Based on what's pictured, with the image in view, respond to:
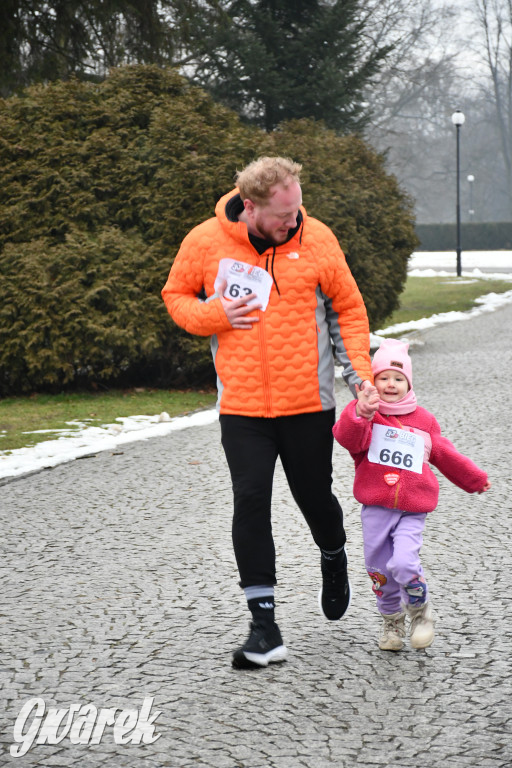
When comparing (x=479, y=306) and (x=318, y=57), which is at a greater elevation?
(x=318, y=57)

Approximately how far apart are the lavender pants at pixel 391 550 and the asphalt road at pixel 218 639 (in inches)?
8.0

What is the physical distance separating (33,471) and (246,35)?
51.9 ft

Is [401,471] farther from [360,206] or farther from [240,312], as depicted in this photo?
[360,206]

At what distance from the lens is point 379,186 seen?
1490cm

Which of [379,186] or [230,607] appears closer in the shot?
[230,607]

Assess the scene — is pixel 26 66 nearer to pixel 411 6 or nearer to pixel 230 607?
pixel 230 607

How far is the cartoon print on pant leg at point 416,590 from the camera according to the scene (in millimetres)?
3684

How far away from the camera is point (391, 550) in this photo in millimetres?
3762

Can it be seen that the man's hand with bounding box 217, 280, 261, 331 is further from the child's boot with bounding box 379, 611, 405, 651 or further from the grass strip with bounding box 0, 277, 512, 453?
the grass strip with bounding box 0, 277, 512, 453

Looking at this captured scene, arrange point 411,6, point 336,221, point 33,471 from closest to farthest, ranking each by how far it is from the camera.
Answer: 1. point 33,471
2. point 336,221
3. point 411,6

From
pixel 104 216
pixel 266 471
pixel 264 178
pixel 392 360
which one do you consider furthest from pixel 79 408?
pixel 264 178

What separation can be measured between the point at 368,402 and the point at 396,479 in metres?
0.31

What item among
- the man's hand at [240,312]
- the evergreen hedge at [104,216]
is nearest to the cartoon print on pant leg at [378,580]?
the man's hand at [240,312]

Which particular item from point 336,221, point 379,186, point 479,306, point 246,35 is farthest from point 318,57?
point 336,221
